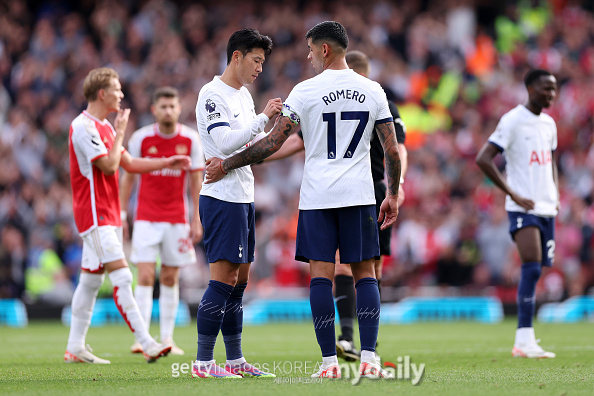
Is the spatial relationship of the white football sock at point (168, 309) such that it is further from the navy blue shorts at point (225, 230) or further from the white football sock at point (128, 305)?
the navy blue shorts at point (225, 230)

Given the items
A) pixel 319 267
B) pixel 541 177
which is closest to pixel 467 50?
pixel 541 177

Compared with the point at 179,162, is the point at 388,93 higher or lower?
higher

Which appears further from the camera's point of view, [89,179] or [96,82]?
[96,82]

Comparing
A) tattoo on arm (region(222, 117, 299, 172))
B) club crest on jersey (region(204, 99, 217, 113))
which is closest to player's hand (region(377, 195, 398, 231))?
tattoo on arm (region(222, 117, 299, 172))

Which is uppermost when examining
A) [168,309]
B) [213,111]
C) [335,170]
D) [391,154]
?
[213,111]

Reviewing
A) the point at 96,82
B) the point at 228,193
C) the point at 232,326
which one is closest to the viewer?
the point at 228,193

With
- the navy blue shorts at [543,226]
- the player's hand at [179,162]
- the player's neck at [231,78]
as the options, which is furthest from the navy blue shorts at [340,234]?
the navy blue shorts at [543,226]

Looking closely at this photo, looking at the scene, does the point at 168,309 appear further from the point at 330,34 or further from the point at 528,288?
the point at 330,34

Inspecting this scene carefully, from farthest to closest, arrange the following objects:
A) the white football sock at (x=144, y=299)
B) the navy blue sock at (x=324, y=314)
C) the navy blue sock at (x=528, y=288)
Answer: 1. the white football sock at (x=144, y=299)
2. the navy blue sock at (x=528, y=288)
3. the navy blue sock at (x=324, y=314)

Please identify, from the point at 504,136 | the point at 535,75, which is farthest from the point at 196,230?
the point at 535,75

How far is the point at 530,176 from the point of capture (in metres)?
9.13

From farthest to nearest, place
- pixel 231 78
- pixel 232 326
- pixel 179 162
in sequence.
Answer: pixel 179 162
pixel 232 326
pixel 231 78

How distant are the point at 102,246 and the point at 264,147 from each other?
7.50 feet

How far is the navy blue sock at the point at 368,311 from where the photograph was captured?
6.24 meters
